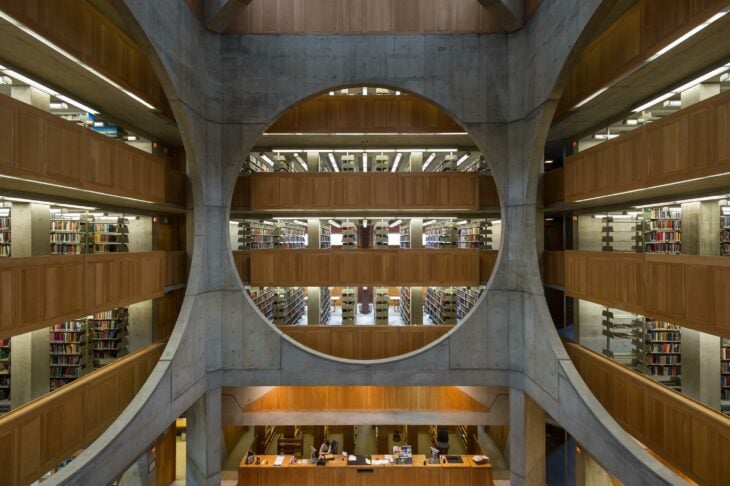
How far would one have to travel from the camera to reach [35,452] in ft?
17.4

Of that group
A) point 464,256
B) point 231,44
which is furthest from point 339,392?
point 231,44

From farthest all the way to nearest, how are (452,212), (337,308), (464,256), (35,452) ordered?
(337,308) → (452,212) → (464,256) → (35,452)

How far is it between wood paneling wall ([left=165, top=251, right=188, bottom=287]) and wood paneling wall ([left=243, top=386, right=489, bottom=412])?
3747 mm

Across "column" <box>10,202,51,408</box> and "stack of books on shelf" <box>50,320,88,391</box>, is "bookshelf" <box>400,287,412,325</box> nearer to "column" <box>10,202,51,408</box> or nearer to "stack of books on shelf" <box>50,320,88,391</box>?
"stack of books on shelf" <box>50,320,88,391</box>

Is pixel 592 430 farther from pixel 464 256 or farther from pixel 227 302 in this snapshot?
pixel 227 302

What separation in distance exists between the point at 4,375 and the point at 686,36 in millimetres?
12443

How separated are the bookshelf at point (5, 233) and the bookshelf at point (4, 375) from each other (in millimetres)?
1650

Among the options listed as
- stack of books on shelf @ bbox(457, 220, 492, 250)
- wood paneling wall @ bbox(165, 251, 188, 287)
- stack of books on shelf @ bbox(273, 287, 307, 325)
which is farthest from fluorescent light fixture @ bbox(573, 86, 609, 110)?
stack of books on shelf @ bbox(273, 287, 307, 325)

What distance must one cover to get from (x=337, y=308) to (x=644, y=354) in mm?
15830

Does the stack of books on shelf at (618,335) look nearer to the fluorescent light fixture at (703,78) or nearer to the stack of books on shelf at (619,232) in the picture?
the stack of books on shelf at (619,232)

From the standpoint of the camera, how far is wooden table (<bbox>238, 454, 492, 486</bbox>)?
9.54m

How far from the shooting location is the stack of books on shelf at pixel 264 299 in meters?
11.7

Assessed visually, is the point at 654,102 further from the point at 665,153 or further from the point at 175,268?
the point at 175,268

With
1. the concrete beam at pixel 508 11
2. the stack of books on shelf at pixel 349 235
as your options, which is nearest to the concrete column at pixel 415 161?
the stack of books on shelf at pixel 349 235
